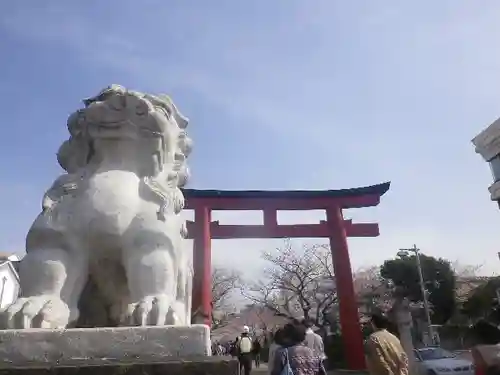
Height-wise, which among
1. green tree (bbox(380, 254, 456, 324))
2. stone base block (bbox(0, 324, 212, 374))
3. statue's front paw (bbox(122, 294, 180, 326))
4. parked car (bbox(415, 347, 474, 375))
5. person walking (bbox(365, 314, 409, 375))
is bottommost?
parked car (bbox(415, 347, 474, 375))

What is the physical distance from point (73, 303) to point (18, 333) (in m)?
0.35

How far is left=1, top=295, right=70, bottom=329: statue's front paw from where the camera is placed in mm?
1774

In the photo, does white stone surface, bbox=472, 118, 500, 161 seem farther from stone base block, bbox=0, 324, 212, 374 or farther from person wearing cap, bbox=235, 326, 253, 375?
stone base block, bbox=0, 324, 212, 374

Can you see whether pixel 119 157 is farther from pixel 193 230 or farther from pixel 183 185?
pixel 193 230

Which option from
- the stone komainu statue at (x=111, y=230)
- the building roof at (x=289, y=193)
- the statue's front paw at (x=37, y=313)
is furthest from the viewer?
the building roof at (x=289, y=193)

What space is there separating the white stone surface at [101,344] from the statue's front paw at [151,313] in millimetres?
101

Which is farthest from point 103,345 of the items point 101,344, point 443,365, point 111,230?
point 443,365

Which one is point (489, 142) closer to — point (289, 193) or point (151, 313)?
Answer: point (289, 193)

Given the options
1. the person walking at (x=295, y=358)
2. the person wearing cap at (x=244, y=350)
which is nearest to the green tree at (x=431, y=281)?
the person wearing cap at (x=244, y=350)

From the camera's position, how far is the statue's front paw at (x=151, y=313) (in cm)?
180

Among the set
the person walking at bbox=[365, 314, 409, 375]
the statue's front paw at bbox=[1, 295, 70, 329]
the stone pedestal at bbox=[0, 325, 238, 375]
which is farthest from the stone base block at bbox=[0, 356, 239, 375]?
the person walking at bbox=[365, 314, 409, 375]

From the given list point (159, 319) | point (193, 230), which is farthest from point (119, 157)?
point (193, 230)

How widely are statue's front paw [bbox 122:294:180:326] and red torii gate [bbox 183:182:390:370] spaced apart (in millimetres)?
10010

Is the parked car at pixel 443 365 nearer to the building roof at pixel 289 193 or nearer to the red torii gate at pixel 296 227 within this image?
the red torii gate at pixel 296 227
